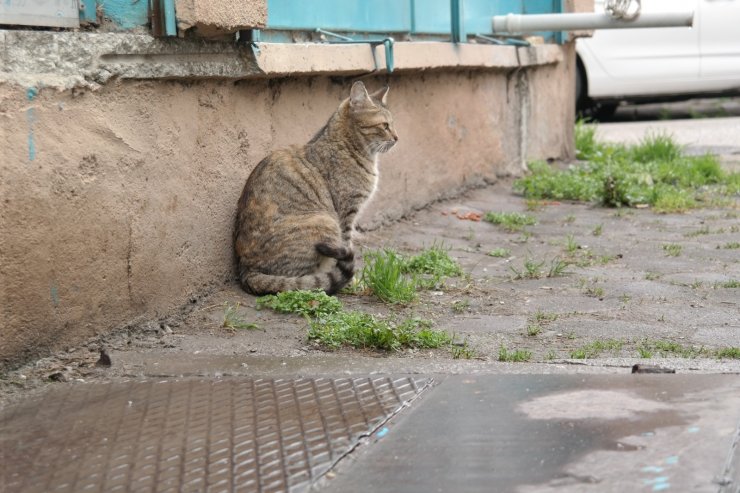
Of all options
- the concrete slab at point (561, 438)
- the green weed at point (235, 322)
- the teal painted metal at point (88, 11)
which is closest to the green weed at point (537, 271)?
the green weed at point (235, 322)

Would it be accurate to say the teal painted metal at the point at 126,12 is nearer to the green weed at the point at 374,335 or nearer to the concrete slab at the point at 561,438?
the green weed at the point at 374,335

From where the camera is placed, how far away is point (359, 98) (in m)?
6.08

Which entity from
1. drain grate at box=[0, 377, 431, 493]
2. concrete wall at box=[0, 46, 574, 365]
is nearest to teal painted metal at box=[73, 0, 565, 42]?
concrete wall at box=[0, 46, 574, 365]

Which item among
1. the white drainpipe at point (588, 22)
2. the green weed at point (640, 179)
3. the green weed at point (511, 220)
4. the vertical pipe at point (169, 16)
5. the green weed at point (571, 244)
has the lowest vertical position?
the green weed at point (571, 244)

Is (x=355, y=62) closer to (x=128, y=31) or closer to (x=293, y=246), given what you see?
(x=293, y=246)

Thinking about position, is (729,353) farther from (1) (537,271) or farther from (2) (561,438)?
(1) (537,271)

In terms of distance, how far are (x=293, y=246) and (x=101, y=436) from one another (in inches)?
83.6

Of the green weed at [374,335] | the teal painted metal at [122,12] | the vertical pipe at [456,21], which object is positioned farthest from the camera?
the vertical pipe at [456,21]

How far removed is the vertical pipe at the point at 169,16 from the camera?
463 cm

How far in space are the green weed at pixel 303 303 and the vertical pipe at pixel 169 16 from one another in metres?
1.31

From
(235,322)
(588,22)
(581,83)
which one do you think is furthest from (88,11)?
(581,83)

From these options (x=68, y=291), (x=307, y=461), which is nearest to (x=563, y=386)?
(x=307, y=461)

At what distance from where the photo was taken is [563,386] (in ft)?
12.0

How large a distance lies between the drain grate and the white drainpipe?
191 inches
